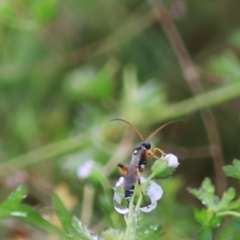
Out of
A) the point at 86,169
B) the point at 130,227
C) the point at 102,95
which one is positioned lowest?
the point at 130,227

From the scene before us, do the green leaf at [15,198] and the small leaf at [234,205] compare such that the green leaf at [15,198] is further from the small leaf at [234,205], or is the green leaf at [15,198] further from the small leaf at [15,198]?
the small leaf at [234,205]

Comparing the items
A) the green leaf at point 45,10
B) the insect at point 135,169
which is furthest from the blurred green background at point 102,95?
the insect at point 135,169

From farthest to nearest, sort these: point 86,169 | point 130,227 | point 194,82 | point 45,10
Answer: point 194,82 → point 45,10 → point 86,169 → point 130,227

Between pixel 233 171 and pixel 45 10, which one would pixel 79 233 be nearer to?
pixel 233 171

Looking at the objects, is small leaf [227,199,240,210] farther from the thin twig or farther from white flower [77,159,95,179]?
the thin twig

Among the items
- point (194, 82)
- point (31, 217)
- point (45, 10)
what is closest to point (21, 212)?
point (31, 217)
